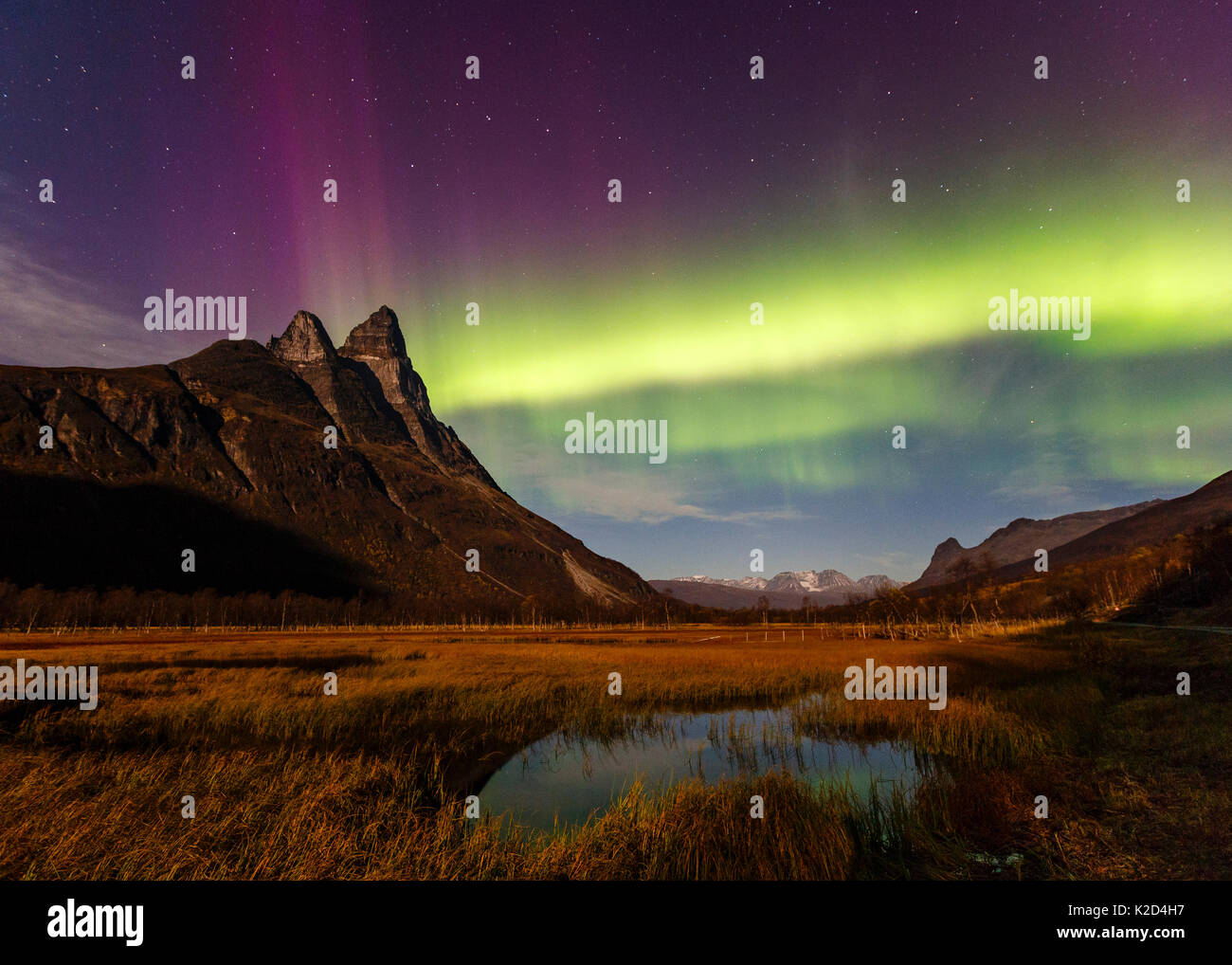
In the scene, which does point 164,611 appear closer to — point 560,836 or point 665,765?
point 665,765

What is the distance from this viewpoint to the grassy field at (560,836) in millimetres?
11227

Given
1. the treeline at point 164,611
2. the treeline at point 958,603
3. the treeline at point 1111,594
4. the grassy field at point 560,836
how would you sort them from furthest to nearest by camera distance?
the treeline at point 164,611 → the treeline at point 958,603 → the treeline at point 1111,594 → the grassy field at point 560,836

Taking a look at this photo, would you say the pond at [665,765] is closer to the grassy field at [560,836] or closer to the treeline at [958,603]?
the grassy field at [560,836]

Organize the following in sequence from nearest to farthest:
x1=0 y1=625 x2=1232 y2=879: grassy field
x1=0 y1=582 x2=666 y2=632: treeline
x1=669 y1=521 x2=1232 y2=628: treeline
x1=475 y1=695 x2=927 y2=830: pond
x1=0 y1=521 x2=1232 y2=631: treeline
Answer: x1=0 y1=625 x2=1232 y2=879: grassy field → x1=475 y1=695 x2=927 y2=830: pond → x1=669 y1=521 x2=1232 y2=628: treeline → x1=0 y1=521 x2=1232 y2=631: treeline → x1=0 y1=582 x2=666 y2=632: treeline

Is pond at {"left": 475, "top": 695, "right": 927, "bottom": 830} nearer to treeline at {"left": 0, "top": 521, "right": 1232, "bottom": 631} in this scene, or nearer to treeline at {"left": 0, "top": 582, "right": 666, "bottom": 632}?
treeline at {"left": 0, "top": 521, "right": 1232, "bottom": 631}

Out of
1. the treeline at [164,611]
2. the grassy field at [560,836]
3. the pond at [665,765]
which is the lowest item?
the treeline at [164,611]

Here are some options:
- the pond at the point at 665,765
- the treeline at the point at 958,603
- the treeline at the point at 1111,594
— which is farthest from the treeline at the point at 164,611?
the pond at the point at 665,765

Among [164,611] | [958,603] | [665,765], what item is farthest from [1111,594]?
[164,611]

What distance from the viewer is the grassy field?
1123cm

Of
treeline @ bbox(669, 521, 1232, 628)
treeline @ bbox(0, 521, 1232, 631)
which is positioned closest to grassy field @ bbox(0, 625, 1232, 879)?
treeline @ bbox(669, 521, 1232, 628)

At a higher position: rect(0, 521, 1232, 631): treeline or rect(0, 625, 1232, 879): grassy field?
rect(0, 625, 1232, 879): grassy field
